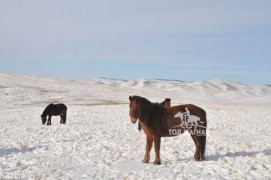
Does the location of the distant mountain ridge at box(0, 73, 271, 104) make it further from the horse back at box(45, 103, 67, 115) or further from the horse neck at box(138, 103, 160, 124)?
the horse neck at box(138, 103, 160, 124)

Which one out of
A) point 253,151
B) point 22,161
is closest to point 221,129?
point 253,151

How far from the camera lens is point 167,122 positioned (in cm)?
1256

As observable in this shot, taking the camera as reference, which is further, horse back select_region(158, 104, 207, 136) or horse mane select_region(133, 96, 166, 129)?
horse back select_region(158, 104, 207, 136)

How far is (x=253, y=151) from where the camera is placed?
47.1 feet

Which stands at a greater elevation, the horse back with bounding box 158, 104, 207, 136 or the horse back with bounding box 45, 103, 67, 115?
the horse back with bounding box 158, 104, 207, 136

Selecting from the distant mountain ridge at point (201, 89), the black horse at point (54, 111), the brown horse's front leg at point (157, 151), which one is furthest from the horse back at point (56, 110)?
the distant mountain ridge at point (201, 89)

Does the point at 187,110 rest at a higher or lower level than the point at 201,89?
lower

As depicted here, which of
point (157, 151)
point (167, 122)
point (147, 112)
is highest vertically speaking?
point (147, 112)

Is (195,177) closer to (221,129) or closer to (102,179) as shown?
(102,179)

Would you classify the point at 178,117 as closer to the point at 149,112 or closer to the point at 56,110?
the point at 149,112

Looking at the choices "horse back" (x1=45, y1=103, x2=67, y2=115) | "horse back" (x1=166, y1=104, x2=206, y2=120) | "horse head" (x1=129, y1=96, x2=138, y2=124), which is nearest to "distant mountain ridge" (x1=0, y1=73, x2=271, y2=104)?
"horse back" (x1=45, y1=103, x2=67, y2=115)

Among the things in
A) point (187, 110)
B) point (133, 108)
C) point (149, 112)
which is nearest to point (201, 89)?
point (187, 110)

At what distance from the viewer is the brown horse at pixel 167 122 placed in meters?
12.3

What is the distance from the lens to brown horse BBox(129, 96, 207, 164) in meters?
12.3
